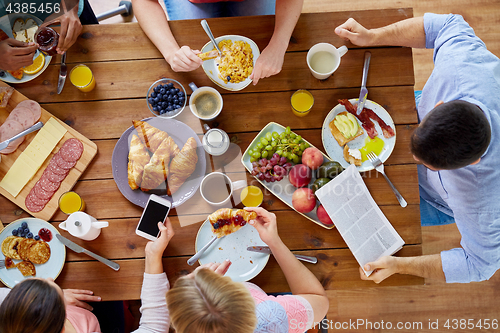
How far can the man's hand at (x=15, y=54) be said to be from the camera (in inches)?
52.6

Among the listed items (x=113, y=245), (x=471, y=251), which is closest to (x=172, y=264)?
(x=113, y=245)

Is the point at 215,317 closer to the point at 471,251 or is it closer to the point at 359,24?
the point at 471,251

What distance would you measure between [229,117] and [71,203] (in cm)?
80

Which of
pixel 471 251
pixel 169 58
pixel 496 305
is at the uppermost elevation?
pixel 169 58

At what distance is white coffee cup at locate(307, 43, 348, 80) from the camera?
1.36 m

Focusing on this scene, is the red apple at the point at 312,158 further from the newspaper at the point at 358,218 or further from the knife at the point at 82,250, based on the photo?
the knife at the point at 82,250

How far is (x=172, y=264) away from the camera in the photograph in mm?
1356

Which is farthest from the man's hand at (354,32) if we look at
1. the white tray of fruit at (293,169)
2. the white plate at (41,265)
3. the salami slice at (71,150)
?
the white plate at (41,265)

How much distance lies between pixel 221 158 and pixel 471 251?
116cm

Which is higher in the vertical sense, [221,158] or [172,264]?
[221,158]

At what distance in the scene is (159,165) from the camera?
4.28ft

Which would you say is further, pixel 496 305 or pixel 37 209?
pixel 496 305

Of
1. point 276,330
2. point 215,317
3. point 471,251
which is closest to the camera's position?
point 215,317

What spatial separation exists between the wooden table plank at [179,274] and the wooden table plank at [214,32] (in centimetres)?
96
